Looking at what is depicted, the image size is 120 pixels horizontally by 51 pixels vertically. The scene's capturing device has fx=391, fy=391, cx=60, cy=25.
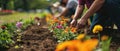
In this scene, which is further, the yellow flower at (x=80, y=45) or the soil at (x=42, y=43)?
the soil at (x=42, y=43)

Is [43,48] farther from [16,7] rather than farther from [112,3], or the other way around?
[16,7]

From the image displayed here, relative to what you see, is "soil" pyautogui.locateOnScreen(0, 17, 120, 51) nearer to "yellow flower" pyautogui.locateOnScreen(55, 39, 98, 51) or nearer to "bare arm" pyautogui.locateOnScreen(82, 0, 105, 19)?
"bare arm" pyautogui.locateOnScreen(82, 0, 105, 19)

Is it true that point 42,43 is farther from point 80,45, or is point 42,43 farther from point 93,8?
point 80,45

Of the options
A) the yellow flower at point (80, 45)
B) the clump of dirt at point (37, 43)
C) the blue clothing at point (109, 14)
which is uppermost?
the yellow flower at point (80, 45)

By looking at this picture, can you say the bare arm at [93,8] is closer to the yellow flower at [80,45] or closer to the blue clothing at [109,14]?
the blue clothing at [109,14]

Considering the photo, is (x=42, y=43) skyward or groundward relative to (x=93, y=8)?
groundward

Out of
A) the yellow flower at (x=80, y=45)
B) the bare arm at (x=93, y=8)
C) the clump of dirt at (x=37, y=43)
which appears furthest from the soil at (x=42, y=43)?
the yellow flower at (x=80, y=45)

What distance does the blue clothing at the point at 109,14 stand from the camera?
6.03 m

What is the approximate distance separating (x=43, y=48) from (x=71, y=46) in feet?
9.00

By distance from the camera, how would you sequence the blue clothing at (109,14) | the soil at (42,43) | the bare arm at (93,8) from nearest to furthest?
1. the bare arm at (93,8)
2. the soil at (42,43)
3. the blue clothing at (109,14)

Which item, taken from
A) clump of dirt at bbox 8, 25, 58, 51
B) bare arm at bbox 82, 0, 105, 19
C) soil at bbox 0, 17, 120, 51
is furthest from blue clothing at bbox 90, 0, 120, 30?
clump of dirt at bbox 8, 25, 58, 51

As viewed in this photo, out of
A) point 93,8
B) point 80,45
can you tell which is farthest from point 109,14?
point 80,45

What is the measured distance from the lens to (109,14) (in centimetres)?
633

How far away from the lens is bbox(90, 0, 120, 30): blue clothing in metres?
6.03
